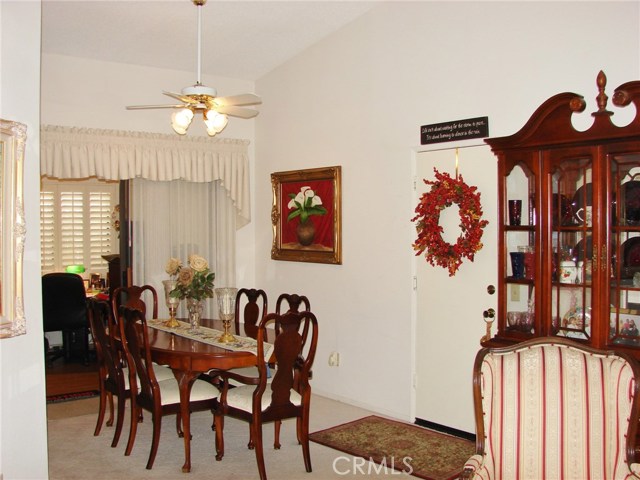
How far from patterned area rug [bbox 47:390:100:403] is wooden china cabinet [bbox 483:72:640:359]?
12.0 ft

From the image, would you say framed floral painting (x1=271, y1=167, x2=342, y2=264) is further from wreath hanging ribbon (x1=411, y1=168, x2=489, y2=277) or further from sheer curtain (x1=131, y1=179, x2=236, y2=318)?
wreath hanging ribbon (x1=411, y1=168, x2=489, y2=277)

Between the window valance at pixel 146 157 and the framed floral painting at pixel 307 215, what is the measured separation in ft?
1.48

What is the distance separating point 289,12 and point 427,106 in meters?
1.36

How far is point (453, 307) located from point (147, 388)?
2194 mm

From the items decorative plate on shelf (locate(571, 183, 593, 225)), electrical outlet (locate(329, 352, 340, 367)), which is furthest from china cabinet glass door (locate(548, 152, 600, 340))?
electrical outlet (locate(329, 352, 340, 367))

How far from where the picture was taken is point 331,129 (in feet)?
18.5

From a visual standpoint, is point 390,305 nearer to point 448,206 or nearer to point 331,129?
point 448,206

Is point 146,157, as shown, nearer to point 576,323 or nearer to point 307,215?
point 307,215

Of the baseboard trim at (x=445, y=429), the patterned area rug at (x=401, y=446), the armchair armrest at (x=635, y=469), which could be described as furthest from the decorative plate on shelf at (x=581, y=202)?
the baseboard trim at (x=445, y=429)

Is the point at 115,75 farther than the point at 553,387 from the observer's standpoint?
Yes

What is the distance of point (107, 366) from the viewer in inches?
177

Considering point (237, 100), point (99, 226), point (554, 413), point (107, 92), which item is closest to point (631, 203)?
point (554, 413)

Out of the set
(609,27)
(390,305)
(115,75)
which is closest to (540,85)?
(609,27)

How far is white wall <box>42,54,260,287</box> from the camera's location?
5410 millimetres
